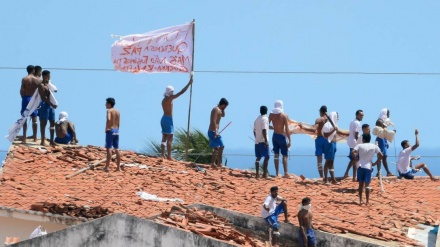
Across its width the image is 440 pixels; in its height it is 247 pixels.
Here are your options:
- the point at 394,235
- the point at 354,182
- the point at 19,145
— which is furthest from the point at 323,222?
the point at 19,145

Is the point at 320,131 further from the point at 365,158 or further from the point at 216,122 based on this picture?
the point at 365,158

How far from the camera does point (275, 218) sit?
874 inches

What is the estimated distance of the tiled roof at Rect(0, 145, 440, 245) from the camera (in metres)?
24.0

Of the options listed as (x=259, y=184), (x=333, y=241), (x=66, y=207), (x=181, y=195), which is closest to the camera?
(x=333, y=241)

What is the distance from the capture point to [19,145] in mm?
28766

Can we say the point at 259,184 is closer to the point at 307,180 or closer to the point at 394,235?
the point at 307,180

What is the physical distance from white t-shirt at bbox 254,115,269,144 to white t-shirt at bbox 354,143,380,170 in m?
2.99

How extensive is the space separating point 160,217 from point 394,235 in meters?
4.17

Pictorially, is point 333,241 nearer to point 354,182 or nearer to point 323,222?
point 323,222

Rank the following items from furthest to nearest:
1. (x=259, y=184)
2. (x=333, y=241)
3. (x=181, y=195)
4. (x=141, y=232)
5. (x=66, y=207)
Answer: (x=259, y=184) < (x=181, y=195) < (x=66, y=207) < (x=333, y=241) < (x=141, y=232)

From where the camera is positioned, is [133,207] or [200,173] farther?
[200,173]

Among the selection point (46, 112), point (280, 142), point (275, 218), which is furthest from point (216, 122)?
point (275, 218)

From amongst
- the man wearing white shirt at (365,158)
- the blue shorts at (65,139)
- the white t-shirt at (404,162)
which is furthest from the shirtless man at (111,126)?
the white t-shirt at (404,162)

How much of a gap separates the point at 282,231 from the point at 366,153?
3.39m
